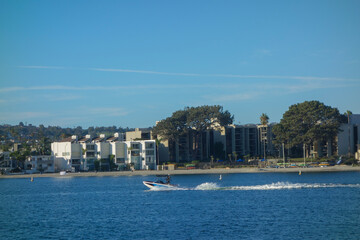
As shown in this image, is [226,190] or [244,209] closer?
[244,209]

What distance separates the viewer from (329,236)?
42250 mm

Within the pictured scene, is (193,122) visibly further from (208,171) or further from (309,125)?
(309,125)

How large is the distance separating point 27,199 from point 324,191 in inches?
1794

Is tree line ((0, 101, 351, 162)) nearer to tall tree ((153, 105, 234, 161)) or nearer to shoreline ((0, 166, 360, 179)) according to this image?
tall tree ((153, 105, 234, 161))

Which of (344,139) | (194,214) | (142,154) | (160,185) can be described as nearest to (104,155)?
(142,154)

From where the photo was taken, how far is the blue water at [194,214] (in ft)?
151

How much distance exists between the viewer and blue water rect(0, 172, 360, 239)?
4594 centimetres

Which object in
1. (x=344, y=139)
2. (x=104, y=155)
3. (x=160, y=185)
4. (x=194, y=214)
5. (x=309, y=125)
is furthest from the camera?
(x=104, y=155)

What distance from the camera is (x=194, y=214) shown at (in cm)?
5644

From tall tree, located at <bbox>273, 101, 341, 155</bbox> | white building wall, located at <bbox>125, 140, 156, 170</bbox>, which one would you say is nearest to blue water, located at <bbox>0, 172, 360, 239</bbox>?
tall tree, located at <bbox>273, 101, 341, 155</bbox>

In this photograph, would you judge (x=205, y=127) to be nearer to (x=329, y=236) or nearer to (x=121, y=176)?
(x=121, y=176)

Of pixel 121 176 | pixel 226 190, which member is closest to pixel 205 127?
pixel 121 176

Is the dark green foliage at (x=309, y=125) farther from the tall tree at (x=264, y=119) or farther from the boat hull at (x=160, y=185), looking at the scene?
the boat hull at (x=160, y=185)

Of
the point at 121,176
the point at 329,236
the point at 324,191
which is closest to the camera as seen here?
the point at 329,236
